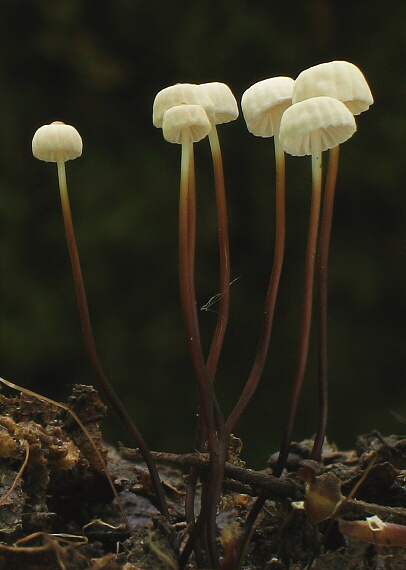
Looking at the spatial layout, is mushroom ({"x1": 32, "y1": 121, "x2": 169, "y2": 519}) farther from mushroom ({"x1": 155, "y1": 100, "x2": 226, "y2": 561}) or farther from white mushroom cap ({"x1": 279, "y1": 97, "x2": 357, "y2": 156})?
white mushroom cap ({"x1": 279, "y1": 97, "x2": 357, "y2": 156})

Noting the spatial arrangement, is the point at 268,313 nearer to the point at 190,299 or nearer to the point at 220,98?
the point at 190,299

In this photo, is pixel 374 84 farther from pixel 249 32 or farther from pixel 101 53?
pixel 101 53

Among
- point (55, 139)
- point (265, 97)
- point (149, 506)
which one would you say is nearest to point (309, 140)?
point (265, 97)

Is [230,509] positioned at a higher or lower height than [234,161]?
lower

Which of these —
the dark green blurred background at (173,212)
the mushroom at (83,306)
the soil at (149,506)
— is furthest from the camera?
the dark green blurred background at (173,212)

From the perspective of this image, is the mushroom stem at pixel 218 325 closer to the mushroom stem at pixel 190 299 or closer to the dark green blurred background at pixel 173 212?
the mushroom stem at pixel 190 299

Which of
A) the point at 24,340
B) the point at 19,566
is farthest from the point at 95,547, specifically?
the point at 24,340

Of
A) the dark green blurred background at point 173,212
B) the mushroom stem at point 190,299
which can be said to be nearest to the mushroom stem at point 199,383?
the mushroom stem at point 190,299
